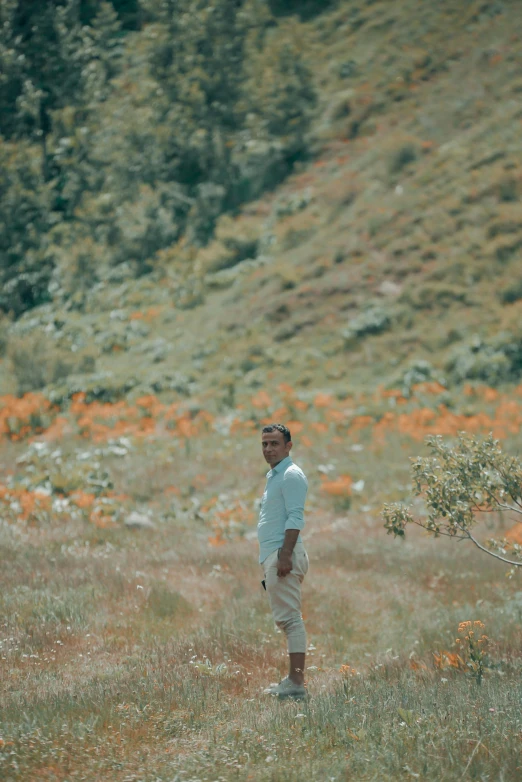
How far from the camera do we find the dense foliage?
105 ft

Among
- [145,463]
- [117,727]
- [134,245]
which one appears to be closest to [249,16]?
[134,245]

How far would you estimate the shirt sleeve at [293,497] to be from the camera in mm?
5379

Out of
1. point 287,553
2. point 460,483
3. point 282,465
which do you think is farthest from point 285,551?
point 460,483

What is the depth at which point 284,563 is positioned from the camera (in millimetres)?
5340

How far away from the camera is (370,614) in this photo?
825 centimetres

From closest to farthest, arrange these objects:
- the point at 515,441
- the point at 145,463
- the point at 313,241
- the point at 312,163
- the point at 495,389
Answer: the point at 515,441
the point at 145,463
the point at 495,389
the point at 313,241
the point at 312,163

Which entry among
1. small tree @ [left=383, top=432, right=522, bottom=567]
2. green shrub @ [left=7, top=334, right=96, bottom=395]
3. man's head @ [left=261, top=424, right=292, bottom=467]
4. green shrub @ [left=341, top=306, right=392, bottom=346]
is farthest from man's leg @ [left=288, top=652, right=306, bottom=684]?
green shrub @ [left=7, top=334, right=96, bottom=395]

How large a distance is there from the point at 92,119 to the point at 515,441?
3074 centimetres

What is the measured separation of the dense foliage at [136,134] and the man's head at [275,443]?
25.5 meters

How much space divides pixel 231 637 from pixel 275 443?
2176 millimetres

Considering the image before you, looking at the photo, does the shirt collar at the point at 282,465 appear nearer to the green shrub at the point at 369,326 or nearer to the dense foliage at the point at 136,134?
the green shrub at the point at 369,326

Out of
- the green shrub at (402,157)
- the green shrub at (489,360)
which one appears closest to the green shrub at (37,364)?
the green shrub at (489,360)

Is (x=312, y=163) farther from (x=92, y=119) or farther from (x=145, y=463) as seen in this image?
(x=145, y=463)

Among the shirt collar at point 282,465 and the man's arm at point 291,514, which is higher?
the shirt collar at point 282,465
